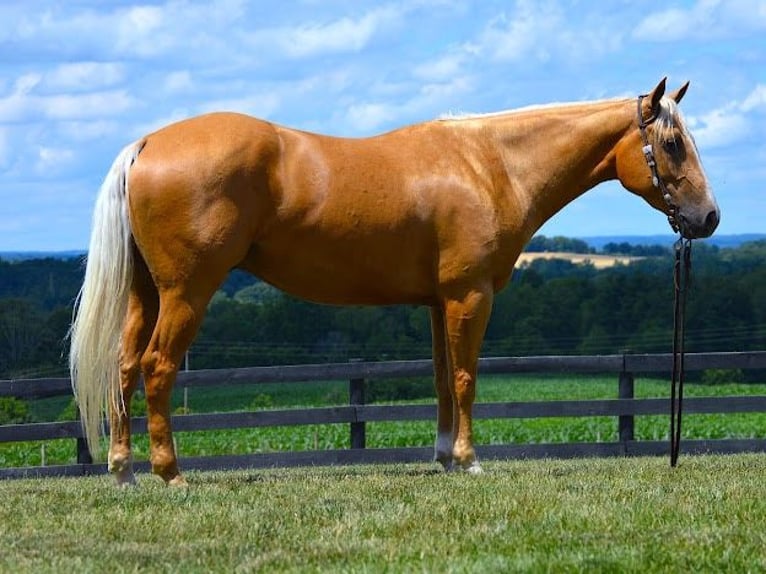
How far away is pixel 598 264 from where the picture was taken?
253ft

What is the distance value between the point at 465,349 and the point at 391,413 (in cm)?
496

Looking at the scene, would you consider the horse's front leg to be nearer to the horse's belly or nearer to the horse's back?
the horse's back

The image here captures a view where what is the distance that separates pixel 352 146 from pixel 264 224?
2.88ft

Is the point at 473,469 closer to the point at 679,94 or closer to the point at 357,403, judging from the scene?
the point at 679,94

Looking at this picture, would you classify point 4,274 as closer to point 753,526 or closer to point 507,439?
point 507,439

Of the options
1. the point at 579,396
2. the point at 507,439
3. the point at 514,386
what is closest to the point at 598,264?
the point at 514,386

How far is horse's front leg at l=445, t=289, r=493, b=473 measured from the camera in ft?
27.2

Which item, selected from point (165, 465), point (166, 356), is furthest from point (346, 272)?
point (165, 465)

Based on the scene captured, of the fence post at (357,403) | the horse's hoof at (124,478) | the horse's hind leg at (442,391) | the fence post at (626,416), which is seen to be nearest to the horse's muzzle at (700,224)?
the horse's hind leg at (442,391)

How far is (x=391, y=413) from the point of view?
13.2 metres

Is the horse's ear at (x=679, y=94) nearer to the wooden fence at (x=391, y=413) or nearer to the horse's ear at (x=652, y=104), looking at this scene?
the horse's ear at (x=652, y=104)

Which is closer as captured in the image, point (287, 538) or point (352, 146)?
point (287, 538)

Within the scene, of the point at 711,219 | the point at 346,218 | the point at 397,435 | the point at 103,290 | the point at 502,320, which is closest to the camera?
the point at 103,290

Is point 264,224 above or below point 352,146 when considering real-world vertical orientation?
below
